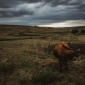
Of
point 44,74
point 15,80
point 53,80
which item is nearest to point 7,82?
point 15,80

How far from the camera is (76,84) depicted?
13.6ft

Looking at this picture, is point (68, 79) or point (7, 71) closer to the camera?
point (68, 79)

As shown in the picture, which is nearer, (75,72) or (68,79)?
(68,79)

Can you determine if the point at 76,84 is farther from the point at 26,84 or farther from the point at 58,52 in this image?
the point at 26,84

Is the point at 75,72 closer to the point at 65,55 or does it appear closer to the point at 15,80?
the point at 65,55

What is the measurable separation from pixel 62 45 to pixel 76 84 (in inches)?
91.8

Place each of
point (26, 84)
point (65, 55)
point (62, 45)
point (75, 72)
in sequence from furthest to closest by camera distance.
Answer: point (75, 72) < point (62, 45) < point (65, 55) < point (26, 84)

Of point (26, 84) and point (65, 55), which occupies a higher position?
point (65, 55)

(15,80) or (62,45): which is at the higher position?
(62,45)

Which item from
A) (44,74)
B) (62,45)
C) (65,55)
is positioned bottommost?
(44,74)

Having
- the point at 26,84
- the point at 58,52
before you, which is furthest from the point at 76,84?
the point at 26,84

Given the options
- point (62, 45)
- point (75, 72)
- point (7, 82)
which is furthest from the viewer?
point (75, 72)

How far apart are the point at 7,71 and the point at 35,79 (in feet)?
7.61

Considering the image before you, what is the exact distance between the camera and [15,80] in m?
4.54
